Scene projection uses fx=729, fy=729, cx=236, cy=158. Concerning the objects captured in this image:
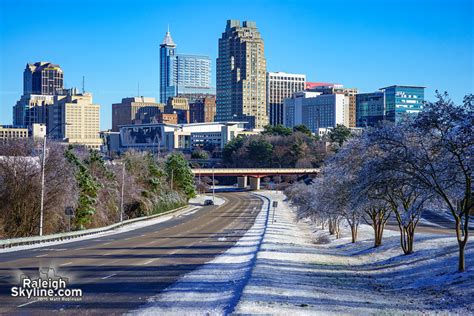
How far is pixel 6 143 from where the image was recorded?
62312mm

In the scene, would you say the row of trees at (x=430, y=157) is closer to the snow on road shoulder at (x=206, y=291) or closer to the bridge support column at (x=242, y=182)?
the snow on road shoulder at (x=206, y=291)

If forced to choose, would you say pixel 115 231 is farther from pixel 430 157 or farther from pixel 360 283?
pixel 430 157

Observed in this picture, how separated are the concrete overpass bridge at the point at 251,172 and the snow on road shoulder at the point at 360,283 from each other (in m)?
99.4

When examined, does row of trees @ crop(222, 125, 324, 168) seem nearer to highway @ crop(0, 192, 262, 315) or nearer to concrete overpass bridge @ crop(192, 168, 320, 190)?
concrete overpass bridge @ crop(192, 168, 320, 190)

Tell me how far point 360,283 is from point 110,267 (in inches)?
382

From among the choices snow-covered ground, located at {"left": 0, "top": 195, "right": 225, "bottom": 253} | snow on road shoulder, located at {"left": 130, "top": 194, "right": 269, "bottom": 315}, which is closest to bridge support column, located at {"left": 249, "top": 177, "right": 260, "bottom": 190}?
snow-covered ground, located at {"left": 0, "top": 195, "right": 225, "bottom": 253}

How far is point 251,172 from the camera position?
158500 millimetres

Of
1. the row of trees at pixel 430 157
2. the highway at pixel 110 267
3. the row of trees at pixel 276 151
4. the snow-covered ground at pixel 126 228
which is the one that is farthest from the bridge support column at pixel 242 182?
the row of trees at pixel 430 157

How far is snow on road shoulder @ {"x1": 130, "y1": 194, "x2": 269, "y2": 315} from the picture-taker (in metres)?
18.3

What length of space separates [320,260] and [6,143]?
37154 millimetres

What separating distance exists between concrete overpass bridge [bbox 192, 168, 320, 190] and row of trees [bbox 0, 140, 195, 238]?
188 ft

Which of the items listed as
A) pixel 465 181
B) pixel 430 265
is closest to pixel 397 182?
pixel 465 181

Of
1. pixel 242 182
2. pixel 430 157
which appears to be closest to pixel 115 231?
pixel 430 157

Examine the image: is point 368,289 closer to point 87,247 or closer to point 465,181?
point 465,181
